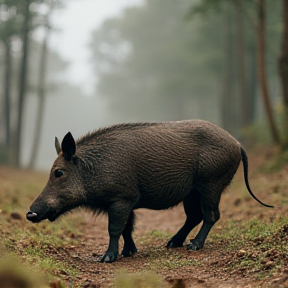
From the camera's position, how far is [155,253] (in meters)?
7.17

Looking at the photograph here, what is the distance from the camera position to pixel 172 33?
4856cm

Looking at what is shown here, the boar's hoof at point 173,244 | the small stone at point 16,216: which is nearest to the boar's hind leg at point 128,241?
the boar's hoof at point 173,244

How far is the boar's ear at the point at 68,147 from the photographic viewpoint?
7016 millimetres

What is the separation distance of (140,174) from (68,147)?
3.61ft

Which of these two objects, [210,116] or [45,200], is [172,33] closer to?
[210,116]

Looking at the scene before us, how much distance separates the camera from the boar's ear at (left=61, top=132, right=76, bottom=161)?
7016 millimetres

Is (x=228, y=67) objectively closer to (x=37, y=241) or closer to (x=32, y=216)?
(x=37, y=241)

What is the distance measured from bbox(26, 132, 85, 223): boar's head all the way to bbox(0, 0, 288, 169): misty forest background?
386 inches

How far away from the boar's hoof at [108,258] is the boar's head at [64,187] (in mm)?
829

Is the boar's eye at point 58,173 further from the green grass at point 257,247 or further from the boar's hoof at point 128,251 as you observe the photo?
the green grass at point 257,247

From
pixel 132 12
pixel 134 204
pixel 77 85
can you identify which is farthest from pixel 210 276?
pixel 77 85

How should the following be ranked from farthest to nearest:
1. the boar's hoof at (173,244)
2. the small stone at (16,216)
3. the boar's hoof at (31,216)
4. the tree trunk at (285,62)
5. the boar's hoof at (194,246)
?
the tree trunk at (285,62) → the small stone at (16,216) → the boar's hoof at (173,244) → the boar's hoof at (194,246) → the boar's hoof at (31,216)

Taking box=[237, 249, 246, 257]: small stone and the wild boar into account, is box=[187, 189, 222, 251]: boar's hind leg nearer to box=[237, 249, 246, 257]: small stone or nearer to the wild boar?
the wild boar

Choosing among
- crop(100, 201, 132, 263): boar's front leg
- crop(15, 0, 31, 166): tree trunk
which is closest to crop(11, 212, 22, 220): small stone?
crop(100, 201, 132, 263): boar's front leg
